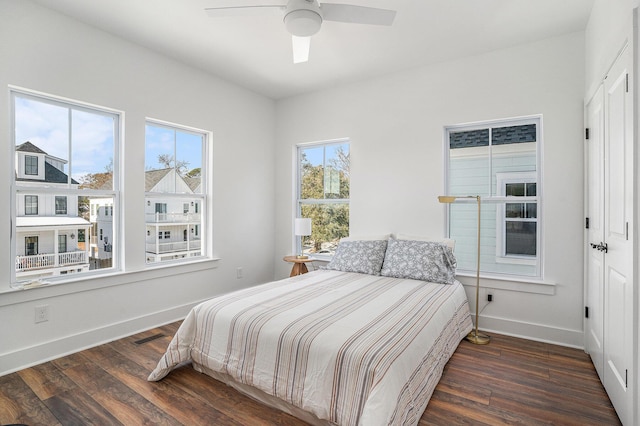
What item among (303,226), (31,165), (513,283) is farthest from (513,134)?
(31,165)

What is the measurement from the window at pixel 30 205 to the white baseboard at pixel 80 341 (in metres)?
1.06

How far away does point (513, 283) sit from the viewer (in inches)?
125

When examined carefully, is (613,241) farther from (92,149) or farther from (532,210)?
(92,149)

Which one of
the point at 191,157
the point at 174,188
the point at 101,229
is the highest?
the point at 191,157

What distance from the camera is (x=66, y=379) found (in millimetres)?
2305

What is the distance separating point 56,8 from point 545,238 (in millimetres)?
4722

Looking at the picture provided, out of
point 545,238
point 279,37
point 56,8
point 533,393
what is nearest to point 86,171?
point 56,8

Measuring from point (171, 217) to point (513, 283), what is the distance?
3668 mm

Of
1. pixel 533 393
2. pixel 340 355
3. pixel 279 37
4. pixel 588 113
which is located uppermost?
pixel 279 37

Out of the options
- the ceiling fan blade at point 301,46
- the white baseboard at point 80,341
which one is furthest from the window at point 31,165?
the ceiling fan blade at point 301,46

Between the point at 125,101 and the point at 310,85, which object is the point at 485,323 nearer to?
the point at 310,85

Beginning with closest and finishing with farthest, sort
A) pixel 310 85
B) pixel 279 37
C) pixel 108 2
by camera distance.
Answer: pixel 108 2, pixel 279 37, pixel 310 85

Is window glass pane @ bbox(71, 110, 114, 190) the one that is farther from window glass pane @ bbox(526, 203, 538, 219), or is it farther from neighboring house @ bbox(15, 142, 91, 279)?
window glass pane @ bbox(526, 203, 538, 219)

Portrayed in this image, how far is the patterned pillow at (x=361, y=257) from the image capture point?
11.3ft
